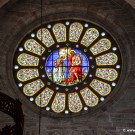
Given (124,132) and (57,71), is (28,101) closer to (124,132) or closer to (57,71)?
(57,71)

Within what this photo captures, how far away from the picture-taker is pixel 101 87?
715 inches

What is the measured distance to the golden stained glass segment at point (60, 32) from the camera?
18.9 metres

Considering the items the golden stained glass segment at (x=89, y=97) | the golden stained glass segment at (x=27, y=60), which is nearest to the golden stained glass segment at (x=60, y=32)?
the golden stained glass segment at (x=27, y=60)

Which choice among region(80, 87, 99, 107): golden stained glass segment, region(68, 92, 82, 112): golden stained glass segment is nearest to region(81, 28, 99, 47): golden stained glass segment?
region(80, 87, 99, 107): golden stained glass segment

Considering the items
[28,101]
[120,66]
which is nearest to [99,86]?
[120,66]

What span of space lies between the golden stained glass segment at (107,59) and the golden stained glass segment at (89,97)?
3.18 feet

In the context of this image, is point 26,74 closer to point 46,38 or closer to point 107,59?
point 46,38

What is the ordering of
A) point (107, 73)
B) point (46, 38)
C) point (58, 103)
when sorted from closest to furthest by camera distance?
point (58, 103)
point (107, 73)
point (46, 38)

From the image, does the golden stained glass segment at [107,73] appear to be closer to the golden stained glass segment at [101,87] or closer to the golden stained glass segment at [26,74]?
the golden stained glass segment at [101,87]

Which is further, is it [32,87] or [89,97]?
[32,87]

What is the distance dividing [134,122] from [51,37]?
3.86 meters

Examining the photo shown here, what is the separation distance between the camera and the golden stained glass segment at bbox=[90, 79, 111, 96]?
59.4 ft

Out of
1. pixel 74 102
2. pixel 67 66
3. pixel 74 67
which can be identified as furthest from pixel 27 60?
pixel 74 102

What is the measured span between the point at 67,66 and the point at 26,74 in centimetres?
130
